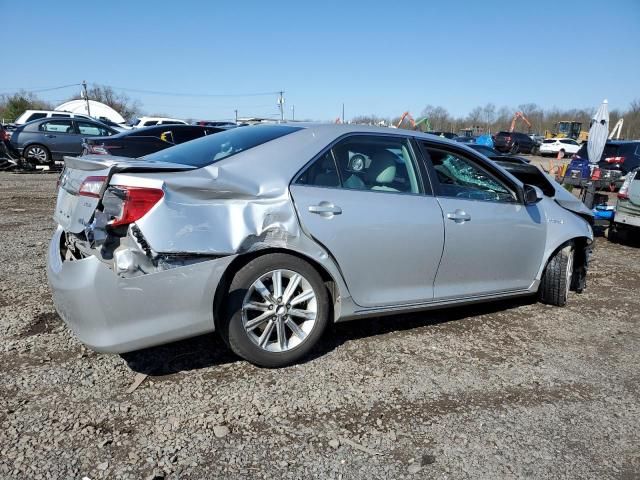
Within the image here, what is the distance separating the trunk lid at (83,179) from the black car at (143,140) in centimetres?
584

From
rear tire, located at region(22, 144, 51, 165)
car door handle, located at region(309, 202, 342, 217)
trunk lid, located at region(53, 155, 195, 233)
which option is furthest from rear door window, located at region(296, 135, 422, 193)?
rear tire, located at region(22, 144, 51, 165)

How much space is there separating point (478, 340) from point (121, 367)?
2.52 m

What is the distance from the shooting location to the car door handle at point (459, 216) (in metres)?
3.60

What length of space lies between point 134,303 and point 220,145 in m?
1.31

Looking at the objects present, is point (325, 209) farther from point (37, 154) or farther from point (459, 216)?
point (37, 154)

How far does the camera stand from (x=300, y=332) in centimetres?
316

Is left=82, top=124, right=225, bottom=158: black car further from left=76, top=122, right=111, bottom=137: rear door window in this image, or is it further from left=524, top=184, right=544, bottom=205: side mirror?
left=524, top=184, right=544, bottom=205: side mirror

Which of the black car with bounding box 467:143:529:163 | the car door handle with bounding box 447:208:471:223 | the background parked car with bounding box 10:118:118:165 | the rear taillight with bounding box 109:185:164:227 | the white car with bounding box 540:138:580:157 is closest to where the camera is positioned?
the rear taillight with bounding box 109:185:164:227

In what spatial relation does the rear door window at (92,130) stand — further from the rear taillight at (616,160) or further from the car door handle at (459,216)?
the rear taillight at (616,160)

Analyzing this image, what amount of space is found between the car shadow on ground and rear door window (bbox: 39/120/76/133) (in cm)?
1332

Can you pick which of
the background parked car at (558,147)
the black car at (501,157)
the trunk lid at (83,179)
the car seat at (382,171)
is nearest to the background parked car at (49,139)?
the black car at (501,157)

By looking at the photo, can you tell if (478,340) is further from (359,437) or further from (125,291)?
(125,291)

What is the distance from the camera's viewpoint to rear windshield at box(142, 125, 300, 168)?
3201mm

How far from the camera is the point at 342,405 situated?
110 inches
